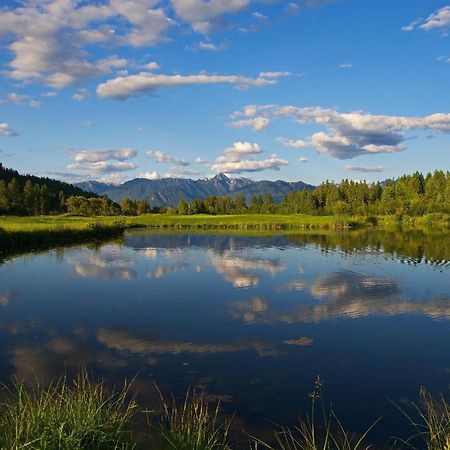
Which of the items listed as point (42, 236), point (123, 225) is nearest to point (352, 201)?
point (123, 225)

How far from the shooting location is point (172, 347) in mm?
18703

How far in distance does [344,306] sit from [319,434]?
50.3 feet

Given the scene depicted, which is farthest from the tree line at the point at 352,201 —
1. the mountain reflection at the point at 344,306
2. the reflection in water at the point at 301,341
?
the reflection in water at the point at 301,341

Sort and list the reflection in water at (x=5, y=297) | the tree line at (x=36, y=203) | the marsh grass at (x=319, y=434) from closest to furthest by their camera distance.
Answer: the marsh grass at (x=319, y=434), the reflection in water at (x=5, y=297), the tree line at (x=36, y=203)

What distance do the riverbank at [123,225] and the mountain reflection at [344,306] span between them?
37546mm

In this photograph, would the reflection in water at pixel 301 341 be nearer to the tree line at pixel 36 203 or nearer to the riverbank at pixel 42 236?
the riverbank at pixel 42 236

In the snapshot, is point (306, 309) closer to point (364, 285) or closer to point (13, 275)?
point (364, 285)

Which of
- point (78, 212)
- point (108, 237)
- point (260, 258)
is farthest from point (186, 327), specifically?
point (78, 212)

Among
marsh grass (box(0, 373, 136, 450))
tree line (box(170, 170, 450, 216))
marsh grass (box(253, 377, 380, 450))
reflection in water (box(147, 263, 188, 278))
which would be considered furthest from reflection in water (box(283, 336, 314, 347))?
tree line (box(170, 170, 450, 216))

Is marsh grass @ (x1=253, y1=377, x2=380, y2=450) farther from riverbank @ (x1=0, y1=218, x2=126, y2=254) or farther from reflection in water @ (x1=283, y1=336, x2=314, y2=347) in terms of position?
riverbank @ (x1=0, y1=218, x2=126, y2=254)

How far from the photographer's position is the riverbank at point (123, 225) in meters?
58.3

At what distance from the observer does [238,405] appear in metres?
13.4

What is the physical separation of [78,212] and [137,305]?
143903mm

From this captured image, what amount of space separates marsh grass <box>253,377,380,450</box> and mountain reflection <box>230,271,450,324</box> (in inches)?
383
